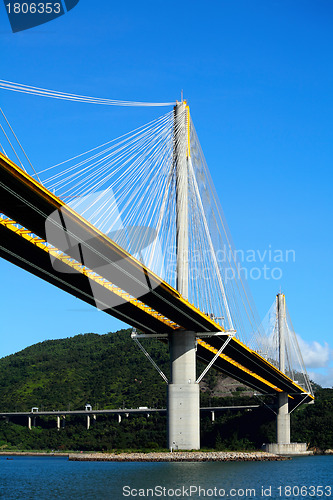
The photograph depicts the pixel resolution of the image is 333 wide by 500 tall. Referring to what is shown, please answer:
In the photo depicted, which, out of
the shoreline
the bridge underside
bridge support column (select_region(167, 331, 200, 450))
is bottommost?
the shoreline

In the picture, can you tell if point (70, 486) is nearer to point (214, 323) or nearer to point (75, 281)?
point (75, 281)

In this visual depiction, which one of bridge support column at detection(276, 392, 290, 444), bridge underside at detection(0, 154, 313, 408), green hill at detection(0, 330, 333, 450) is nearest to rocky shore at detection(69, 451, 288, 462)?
bridge underside at detection(0, 154, 313, 408)

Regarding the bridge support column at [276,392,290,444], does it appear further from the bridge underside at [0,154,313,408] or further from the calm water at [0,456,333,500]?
the calm water at [0,456,333,500]

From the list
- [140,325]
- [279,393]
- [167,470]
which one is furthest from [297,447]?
[167,470]

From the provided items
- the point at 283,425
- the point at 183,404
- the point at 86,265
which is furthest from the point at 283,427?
the point at 86,265

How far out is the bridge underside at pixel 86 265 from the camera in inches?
1503

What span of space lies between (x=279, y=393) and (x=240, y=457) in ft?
147

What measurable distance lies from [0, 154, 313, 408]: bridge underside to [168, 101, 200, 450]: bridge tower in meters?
1.80

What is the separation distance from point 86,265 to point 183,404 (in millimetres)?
20005

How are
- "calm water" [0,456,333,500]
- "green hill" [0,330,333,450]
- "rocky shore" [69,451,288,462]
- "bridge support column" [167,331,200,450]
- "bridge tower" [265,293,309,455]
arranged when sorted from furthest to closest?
"green hill" [0,330,333,450], "bridge tower" [265,293,309,455], "bridge support column" [167,331,200,450], "rocky shore" [69,451,288,462], "calm water" [0,456,333,500]

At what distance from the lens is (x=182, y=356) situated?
208 feet

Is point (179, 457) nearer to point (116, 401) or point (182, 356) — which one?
point (182, 356)

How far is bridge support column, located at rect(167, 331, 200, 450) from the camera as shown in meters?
62.2

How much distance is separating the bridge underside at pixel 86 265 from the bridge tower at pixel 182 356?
1803 mm
